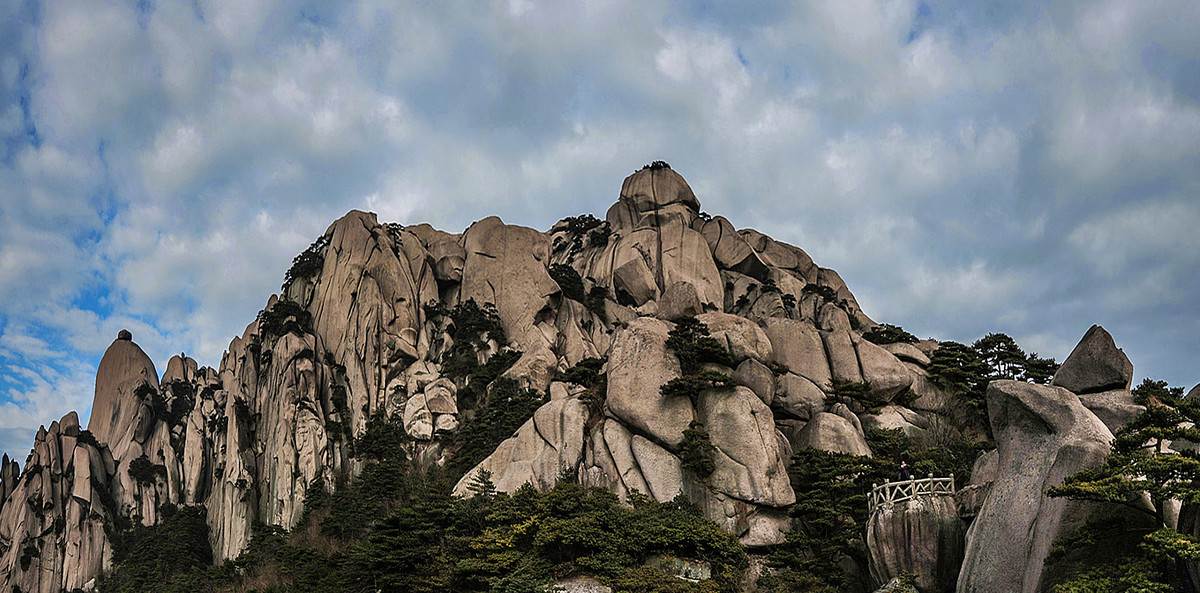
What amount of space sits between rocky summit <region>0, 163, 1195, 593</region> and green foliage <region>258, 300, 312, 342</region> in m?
0.23

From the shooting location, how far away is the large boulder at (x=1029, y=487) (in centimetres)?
1661

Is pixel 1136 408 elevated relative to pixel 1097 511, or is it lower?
elevated

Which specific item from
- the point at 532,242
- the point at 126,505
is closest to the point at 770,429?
the point at 532,242

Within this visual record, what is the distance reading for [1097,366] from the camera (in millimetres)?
20438

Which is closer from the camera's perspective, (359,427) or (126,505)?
(359,427)

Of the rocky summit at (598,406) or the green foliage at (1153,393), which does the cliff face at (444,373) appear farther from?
the green foliage at (1153,393)

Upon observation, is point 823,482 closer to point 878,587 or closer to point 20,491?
point 878,587

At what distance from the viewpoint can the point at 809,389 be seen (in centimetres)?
3456

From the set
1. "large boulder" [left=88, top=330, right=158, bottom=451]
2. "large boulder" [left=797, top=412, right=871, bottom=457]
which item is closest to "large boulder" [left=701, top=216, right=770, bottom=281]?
"large boulder" [left=797, top=412, right=871, bottom=457]

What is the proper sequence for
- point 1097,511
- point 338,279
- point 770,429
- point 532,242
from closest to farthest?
point 1097,511 < point 770,429 < point 338,279 < point 532,242

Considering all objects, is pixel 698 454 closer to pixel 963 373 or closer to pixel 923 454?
pixel 923 454

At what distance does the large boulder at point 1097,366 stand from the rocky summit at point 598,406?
0.17 feet

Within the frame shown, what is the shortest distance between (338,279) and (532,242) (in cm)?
1379

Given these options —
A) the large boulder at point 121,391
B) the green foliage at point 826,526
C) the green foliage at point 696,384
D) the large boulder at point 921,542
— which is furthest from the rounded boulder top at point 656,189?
the large boulder at point 921,542
